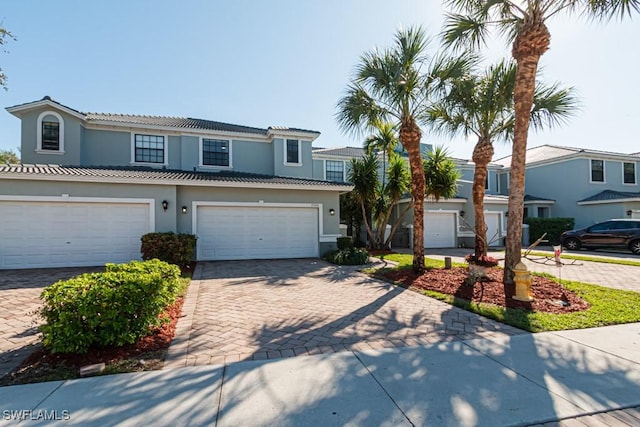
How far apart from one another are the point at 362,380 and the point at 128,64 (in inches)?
472

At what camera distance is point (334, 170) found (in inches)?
814

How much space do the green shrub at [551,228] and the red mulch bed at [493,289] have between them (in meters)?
12.8

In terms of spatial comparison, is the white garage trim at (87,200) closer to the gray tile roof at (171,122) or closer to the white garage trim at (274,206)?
the white garage trim at (274,206)

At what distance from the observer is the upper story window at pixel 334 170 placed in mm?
20562

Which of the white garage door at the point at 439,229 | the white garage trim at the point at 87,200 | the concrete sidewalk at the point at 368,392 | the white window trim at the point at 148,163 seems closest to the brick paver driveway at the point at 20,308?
the concrete sidewalk at the point at 368,392

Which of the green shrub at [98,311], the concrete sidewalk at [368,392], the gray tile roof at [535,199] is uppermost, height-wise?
the gray tile roof at [535,199]

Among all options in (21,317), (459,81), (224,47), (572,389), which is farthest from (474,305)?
(224,47)

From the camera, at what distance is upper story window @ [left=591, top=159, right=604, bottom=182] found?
69.5 ft

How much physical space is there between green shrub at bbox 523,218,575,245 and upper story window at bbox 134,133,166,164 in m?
21.6

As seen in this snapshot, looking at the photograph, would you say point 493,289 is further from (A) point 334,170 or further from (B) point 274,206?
(A) point 334,170

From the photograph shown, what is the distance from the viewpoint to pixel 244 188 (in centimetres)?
1238

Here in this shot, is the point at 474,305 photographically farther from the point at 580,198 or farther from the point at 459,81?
the point at 580,198

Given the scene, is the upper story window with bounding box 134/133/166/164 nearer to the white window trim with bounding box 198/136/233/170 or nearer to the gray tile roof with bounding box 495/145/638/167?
the white window trim with bounding box 198/136/233/170

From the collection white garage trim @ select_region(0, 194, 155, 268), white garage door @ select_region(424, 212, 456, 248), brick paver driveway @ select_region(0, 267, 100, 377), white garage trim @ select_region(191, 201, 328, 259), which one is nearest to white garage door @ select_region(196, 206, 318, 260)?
white garage trim @ select_region(191, 201, 328, 259)
